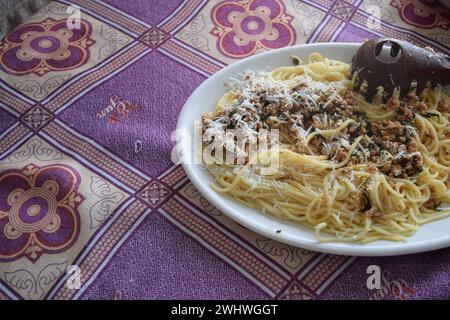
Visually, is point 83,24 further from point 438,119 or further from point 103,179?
point 438,119

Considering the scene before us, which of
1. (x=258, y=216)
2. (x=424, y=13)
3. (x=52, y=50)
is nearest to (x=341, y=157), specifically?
(x=258, y=216)

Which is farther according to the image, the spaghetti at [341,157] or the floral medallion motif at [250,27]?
the floral medallion motif at [250,27]

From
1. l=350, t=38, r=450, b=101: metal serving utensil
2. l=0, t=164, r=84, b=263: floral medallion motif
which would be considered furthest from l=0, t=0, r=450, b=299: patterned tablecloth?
l=350, t=38, r=450, b=101: metal serving utensil

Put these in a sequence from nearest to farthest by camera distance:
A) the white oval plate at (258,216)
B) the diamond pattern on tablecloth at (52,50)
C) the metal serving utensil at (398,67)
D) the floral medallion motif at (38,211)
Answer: the white oval plate at (258,216)
the floral medallion motif at (38,211)
the metal serving utensil at (398,67)
the diamond pattern on tablecloth at (52,50)

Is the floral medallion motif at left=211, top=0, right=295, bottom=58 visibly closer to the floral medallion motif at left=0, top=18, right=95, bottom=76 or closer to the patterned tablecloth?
the patterned tablecloth

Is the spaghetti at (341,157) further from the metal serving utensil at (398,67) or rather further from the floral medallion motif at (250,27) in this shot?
the floral medallion motif at (250,27)

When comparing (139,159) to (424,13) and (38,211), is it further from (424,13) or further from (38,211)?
(424,13)

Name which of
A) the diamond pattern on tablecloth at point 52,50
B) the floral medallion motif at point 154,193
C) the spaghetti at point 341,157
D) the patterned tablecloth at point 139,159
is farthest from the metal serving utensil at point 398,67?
the diamond pattern on tablecloth at point 52,50
